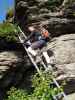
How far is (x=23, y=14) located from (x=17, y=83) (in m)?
5.73

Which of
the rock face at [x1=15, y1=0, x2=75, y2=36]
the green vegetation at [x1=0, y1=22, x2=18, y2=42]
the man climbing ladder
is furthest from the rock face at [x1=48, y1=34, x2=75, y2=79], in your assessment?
the green vegetation at [x1=0, y1=22, x2=18, y2=42]

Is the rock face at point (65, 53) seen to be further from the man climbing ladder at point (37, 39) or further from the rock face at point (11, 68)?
the rock face at point (11, 68)

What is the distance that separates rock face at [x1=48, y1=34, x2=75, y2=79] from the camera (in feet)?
51.2

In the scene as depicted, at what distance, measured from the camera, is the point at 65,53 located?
1689 centimetres

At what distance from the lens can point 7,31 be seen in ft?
65.1

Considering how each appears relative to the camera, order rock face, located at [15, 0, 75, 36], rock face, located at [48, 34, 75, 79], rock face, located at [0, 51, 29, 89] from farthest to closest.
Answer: rock face, located at [15, 0, 75, 36], rock face, located at [0, 51, 29, 89], rock face, located at [48, 34, 75, 79]

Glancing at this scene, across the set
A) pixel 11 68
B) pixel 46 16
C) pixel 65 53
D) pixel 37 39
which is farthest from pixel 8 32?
pixel 65 53

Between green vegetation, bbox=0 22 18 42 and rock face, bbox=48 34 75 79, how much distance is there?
2.44 meters

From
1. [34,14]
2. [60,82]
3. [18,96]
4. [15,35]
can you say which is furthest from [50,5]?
[18,96]

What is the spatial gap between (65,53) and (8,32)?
4220 mm

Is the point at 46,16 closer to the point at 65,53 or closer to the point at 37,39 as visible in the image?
the point at 37,39

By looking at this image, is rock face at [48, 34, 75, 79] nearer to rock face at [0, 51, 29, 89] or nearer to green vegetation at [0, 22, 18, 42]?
rock face at [0, 51, 29, 89]

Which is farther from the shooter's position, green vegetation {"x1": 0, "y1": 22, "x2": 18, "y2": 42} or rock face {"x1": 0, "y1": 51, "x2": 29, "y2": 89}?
green vegetation {"x1": 0, "y1": 22, "x2": 18, "y2": 42}

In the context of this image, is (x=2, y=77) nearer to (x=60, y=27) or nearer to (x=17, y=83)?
(x=17, y=83)
